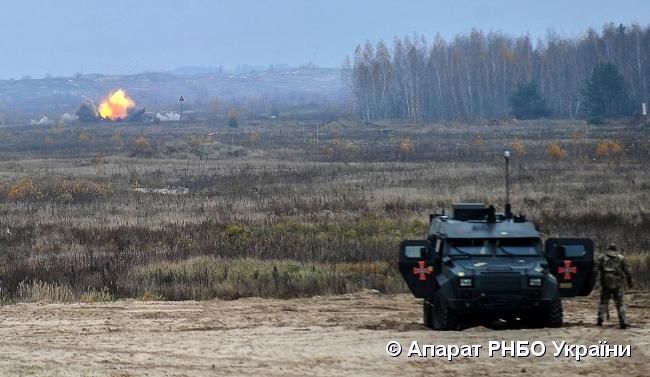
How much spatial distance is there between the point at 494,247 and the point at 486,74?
97.3 metres

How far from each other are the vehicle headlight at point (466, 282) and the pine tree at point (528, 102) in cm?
8117

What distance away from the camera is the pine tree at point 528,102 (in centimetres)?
9412

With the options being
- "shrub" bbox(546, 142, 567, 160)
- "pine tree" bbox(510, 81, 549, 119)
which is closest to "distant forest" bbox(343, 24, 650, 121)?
"pine tree" bbox(510, 81, 549, 119)

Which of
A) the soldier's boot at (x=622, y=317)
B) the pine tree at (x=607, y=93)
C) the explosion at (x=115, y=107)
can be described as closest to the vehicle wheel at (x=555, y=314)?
the soldier's boot at (x=622, y=317)

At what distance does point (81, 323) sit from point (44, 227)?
1597cm

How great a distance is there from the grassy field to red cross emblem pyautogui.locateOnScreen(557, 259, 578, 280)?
522 centimetres

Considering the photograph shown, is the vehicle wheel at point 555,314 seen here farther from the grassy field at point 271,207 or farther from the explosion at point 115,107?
the explosion at point 115,107

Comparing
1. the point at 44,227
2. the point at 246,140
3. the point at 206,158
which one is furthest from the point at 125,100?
the point at 44,227

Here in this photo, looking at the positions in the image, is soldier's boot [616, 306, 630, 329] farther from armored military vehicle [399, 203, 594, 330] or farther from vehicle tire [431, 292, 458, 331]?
vehicle tire [431, 292, 458, 331]

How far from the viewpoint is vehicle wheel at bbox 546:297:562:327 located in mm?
15562

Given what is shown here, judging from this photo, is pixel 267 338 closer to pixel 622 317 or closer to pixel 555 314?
pixel 555 314

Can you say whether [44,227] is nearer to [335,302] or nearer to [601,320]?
[335,302]

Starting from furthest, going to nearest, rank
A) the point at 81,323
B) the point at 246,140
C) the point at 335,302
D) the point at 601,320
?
the point at 246,140 → the point at 335,302 → the point at 81,323 → the point at 601,320

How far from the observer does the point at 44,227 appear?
32656mm
